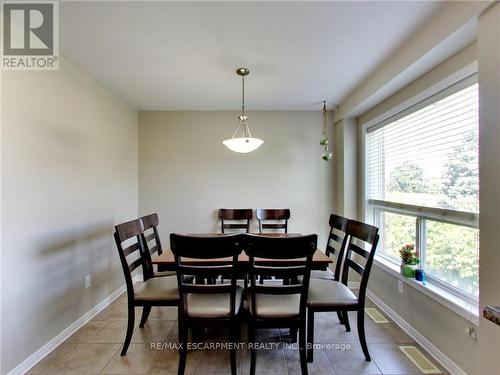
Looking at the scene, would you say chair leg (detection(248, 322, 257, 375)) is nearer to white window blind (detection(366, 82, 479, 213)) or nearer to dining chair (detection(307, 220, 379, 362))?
dining chair (detection(307, 220, 379, 362))

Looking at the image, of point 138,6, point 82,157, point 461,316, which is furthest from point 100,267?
point 461,316

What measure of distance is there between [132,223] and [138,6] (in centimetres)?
152

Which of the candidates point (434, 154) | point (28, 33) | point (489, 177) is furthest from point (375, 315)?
point (28, 33)

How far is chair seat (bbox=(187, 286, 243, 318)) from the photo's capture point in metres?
1.68

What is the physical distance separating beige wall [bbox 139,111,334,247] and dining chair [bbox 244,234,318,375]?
187 cm

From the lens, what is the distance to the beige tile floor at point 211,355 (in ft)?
5.81

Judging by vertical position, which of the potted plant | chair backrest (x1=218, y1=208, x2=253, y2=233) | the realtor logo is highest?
the realtor logo

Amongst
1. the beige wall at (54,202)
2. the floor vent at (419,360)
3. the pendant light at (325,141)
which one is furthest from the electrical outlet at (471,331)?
the beige wall at (54,202)

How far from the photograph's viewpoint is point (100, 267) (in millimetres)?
2656

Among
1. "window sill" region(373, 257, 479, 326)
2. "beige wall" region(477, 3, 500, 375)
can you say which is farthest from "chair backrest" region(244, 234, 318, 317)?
"window sill" region(373, 257, 479, 326)

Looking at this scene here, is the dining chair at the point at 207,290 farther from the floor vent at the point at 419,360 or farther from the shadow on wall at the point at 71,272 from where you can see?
the floor vent at the point at 419,360

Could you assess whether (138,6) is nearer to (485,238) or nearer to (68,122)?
(68,122)

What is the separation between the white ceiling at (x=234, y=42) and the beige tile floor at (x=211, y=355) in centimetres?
234

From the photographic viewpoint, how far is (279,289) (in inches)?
63.9
